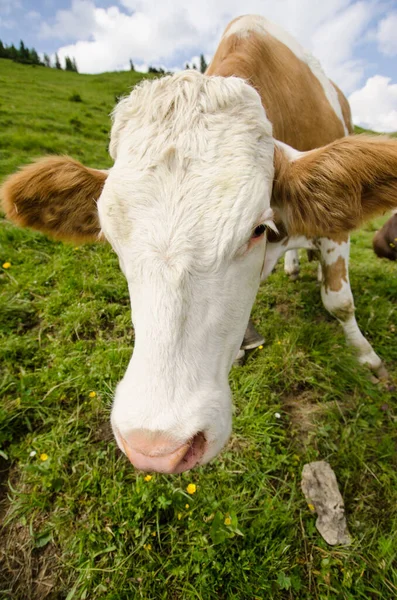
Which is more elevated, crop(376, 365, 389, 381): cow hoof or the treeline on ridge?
the treeline on ridge

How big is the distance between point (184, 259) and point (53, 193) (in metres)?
1.17

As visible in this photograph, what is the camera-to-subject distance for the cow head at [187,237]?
3.84 feet

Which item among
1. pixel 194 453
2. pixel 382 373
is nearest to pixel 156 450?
pixel 194 453

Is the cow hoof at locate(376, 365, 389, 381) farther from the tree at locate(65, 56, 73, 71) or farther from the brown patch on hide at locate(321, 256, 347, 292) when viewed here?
the tree at locate(65, 56, 73, 71)

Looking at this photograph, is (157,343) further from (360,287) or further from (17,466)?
(360,287)

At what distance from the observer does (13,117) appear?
10977 millimetres

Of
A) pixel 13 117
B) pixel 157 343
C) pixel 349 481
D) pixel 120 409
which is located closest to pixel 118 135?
pixel 157 343

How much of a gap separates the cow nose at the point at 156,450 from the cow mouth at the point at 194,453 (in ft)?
0.04

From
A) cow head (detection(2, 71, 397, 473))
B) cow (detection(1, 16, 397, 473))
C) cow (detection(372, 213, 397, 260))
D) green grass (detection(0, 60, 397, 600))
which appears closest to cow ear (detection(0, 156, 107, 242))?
cow (detection(1, 16, 397, 473))

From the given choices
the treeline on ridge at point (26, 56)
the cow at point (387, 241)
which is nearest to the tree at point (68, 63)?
the treeline on ridge at point (26, 56)

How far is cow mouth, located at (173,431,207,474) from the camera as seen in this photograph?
1180 millimetres

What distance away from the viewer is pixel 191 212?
127 cm

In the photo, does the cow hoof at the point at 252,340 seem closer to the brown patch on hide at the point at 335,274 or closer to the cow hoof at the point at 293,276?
the brown patch on hide at the point at 335,274

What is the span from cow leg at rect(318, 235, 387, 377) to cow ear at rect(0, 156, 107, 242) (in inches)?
77.3
